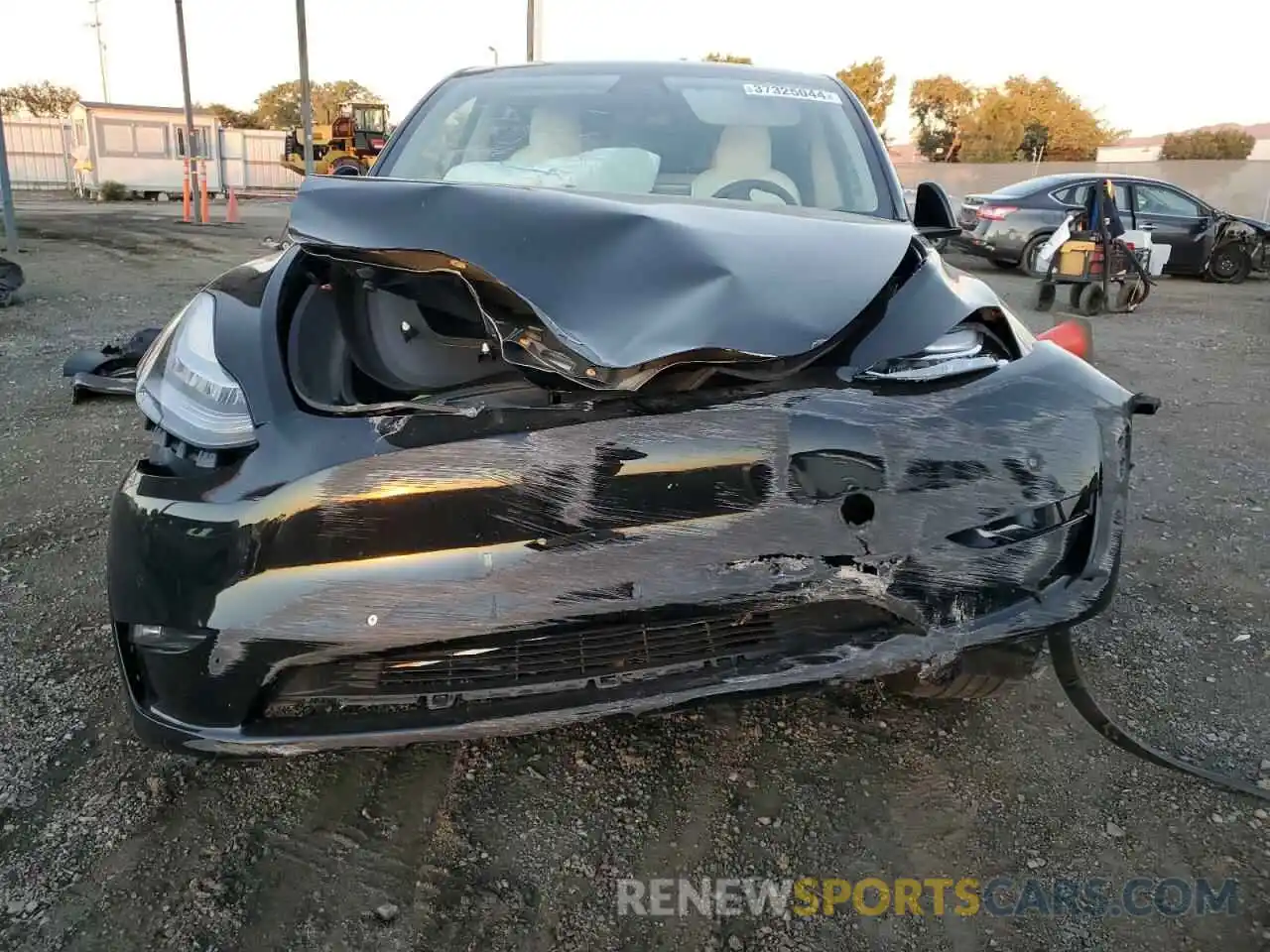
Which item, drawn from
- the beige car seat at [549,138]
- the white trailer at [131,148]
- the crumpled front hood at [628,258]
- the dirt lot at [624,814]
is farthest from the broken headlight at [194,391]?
the white trailer at [131,148]

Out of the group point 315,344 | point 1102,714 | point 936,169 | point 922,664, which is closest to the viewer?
point 922,664

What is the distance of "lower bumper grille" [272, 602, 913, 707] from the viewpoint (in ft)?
5.31

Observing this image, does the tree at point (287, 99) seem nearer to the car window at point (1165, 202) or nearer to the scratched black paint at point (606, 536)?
the car window at point (1165, 202)

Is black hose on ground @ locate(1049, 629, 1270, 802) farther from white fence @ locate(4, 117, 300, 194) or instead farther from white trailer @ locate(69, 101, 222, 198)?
white fence @ locate(4, 117, 300, 194)

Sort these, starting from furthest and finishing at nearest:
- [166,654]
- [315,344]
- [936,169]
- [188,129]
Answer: [936,169] → [188,129] → [315,344] → [166,654]

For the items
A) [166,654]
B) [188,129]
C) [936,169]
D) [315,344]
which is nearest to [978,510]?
[315,344]

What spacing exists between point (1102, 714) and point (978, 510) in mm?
775

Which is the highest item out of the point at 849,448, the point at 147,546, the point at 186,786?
the point at 849,448

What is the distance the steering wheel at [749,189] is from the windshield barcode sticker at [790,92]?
45cm

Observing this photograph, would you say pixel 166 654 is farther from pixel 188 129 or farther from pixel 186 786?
pixel 188 129

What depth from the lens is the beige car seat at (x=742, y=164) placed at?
2889 mm

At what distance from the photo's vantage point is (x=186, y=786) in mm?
1976

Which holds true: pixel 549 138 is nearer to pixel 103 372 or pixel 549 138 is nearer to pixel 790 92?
pixel 790 92

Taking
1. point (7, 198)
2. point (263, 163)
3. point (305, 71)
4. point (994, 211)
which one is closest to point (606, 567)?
point (7, 198)
